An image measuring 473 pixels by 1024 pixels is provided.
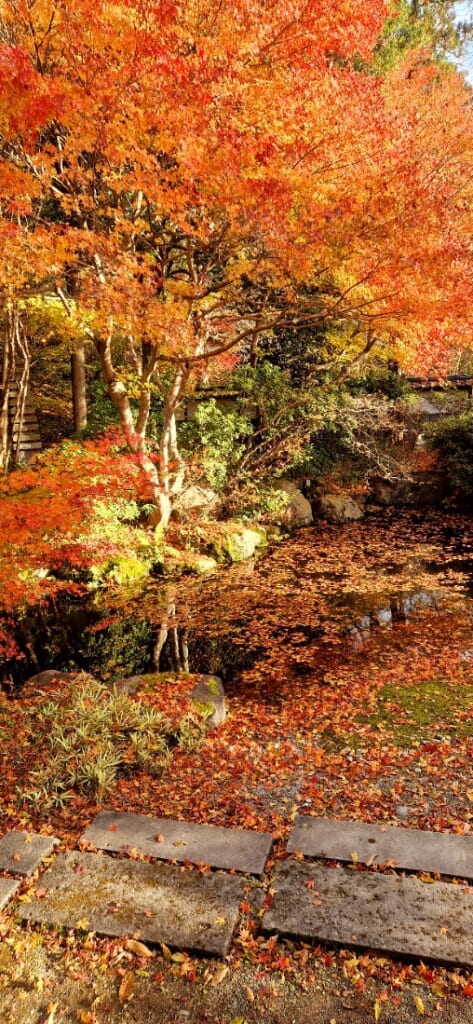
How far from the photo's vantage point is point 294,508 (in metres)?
15.1

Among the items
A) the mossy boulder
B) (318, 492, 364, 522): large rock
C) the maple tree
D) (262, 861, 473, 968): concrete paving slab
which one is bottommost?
(262, 861, 473, 968): concrete paving slab

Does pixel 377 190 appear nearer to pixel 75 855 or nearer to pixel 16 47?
pixel 16 47

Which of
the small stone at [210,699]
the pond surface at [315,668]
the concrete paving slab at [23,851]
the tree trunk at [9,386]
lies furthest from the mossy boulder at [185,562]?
the concrete paving slab at [23,851]

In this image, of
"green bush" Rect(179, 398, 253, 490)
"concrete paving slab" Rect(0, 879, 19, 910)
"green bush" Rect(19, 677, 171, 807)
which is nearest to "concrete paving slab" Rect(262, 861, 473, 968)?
"concrete paving slab" Rect(0, 879, 19, 910)

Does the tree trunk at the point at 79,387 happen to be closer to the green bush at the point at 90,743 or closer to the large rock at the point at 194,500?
the large rock at the point at 194,500

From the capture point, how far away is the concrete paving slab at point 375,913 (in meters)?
2.94

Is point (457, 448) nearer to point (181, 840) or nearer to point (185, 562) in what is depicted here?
point (185, 562)

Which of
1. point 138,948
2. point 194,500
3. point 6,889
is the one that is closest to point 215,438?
point 194,500

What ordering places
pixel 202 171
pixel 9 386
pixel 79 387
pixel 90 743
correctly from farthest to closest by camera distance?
pixel 79 387 → pixel 9 386 → pixel 202 171 → pixel 90 743

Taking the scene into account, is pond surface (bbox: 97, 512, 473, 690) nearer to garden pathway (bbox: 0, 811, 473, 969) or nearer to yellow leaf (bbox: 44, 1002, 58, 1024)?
garden pathway (bbox: 0, 811, 473, 969)

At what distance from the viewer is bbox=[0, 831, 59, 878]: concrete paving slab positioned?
3584mm

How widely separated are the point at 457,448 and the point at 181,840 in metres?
14.0

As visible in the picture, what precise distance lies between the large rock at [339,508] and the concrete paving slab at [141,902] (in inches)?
499

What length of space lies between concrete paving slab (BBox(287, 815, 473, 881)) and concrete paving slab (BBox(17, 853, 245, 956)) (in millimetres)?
623
